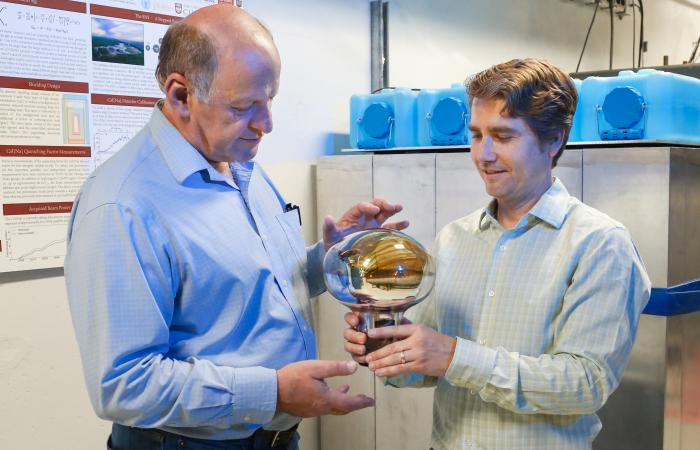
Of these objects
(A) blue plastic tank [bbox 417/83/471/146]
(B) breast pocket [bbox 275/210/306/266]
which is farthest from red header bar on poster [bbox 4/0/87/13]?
(A) blue plastic tank [bbox 417/83/471/146]

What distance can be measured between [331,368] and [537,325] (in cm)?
41

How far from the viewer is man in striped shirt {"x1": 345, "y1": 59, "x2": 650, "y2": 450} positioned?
4.22 ft

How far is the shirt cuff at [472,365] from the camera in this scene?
50.6 inches

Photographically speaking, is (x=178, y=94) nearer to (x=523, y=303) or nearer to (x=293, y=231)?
(x=293, y=231)

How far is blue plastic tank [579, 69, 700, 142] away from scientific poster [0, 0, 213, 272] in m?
1.56

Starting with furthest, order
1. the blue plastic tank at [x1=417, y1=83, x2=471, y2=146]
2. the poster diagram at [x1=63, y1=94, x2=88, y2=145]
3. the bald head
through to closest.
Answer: the blue plastic tank at [x1=417, y1=83, x2=471, y2=146] < the poster diagram at [x1=63, y1=94, x2=88, y2=145] < the bald head

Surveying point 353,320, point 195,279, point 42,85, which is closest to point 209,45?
point 195,279

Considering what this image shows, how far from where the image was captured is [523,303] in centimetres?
138

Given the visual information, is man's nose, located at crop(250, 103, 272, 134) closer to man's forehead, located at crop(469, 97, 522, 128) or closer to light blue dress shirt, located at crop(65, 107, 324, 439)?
light blue dress shirt, located at crop(65, 107, 324, 439)

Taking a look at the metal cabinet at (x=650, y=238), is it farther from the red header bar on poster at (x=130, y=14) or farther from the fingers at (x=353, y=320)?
the fingers at (x=353, y=320)

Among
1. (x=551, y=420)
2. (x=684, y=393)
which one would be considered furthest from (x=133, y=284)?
(x=684, y=393)

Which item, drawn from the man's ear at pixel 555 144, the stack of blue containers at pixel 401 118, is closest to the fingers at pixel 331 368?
the man's ear at pixel 555 144

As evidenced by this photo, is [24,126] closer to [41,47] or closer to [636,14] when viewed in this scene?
[41,47]

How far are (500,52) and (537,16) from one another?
563mm
